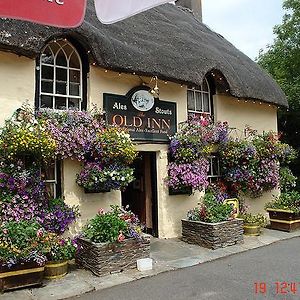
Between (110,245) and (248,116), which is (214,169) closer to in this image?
(248,116)

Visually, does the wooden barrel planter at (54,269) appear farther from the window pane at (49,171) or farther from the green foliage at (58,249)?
the window pane at (49,171)

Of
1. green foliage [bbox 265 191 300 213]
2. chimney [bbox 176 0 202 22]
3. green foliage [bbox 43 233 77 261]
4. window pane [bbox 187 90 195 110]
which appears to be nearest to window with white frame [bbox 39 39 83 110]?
green foliage [bbox 43 233 77 261]

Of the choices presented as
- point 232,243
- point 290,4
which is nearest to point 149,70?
point 232,243

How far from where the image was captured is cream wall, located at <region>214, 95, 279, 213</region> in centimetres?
1010

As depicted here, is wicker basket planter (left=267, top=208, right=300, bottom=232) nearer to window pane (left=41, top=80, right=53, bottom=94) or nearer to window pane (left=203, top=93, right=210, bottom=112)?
window pane (left=203, top=93, right=210, bottom=112)

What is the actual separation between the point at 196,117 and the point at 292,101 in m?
7.17

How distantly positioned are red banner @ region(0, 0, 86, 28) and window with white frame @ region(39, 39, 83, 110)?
4.06 m

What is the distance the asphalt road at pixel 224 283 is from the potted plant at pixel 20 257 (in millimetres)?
836

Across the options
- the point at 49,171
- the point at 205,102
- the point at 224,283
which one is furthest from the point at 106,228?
the point at 205,102

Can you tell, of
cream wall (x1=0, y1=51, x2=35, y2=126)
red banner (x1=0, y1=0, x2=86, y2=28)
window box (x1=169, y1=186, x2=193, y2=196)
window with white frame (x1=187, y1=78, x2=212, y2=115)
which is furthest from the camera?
window with white frame (x1=187, y1=78, x2=212, y2=115)

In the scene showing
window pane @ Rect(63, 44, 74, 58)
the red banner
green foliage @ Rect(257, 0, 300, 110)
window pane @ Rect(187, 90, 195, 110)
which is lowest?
the red banner

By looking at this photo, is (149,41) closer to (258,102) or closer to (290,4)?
(258,102)

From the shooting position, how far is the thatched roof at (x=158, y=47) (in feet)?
20.4
